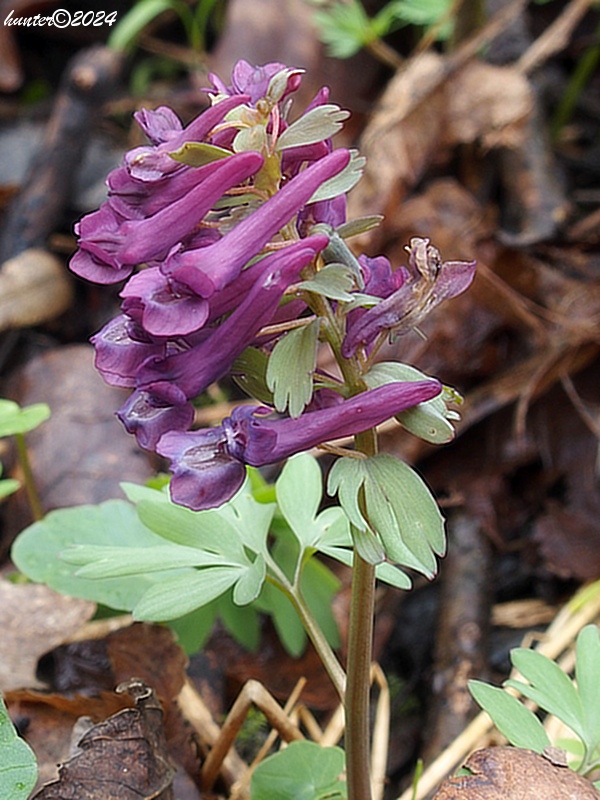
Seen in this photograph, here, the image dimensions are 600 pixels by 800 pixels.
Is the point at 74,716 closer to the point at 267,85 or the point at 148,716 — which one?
the point at 148,716

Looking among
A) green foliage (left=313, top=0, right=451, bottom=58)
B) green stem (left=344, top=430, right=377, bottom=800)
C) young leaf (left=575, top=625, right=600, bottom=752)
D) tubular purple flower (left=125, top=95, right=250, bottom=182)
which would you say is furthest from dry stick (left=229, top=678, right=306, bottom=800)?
green foliage (left=313, top=0, right=451, bottom=58)

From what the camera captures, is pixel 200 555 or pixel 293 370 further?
pixel 200 555

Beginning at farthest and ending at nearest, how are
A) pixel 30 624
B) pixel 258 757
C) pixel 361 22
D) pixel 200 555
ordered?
pixel 361 22
pixel 30 624
pixel 258 757
pixel 200 555

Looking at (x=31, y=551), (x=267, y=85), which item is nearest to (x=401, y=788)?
(x=31, y=551)

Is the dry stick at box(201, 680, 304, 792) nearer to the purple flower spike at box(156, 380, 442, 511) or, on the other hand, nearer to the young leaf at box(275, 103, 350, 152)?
the purple flower spike at box(156, 380, 442, 511)

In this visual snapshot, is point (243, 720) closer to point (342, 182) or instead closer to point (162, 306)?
point (162, 306)

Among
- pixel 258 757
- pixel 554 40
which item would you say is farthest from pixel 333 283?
pixel 554 40
